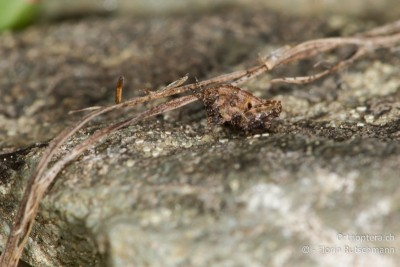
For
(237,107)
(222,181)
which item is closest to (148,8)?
(237,107)

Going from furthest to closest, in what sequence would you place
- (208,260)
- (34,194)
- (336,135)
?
1. (336,135)
2. (34,194)
3. (208,260)

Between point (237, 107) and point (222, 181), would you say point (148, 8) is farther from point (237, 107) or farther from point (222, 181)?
point (222, 181)

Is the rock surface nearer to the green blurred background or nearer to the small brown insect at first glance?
the small brown insect

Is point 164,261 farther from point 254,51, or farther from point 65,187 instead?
point 254,51

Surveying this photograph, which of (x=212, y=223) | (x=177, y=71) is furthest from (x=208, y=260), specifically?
(x=177, y=71)

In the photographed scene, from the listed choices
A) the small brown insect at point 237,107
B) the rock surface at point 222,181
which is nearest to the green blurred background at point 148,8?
the rock surface at point 222,181

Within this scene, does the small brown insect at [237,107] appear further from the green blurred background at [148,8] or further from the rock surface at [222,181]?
the green blurred background at [148,8]
